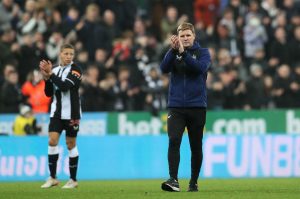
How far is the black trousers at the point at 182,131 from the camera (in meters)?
12.4

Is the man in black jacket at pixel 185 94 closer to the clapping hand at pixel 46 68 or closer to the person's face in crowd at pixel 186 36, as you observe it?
the person's face in crowd at pixel 186 36

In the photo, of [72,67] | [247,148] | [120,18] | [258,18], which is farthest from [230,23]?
[72,67]

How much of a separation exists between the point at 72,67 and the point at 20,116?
20.7 feet

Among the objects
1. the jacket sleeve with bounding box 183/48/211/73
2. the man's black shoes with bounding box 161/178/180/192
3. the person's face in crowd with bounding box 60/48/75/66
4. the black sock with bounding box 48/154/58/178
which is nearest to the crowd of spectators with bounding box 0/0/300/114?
the black sock with bounding box 48/154/58/178

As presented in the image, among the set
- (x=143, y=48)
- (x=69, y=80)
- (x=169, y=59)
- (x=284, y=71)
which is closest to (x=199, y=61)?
(x=169, y=59)

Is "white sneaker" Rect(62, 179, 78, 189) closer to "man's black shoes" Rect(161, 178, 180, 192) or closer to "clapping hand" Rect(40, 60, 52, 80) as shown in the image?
"clapping hand" Rect(40, 60, 52, 80)

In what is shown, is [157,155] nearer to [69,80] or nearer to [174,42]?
[69,80]

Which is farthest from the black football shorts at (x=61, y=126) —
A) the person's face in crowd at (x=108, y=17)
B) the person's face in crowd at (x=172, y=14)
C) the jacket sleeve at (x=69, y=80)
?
the person's face in crowd at (x=172, y=14)

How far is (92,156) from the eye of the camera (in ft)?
64.3

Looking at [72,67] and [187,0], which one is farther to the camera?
[187,0]

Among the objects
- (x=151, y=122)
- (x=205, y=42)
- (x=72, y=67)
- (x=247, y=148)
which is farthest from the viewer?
(x=205, y=42)

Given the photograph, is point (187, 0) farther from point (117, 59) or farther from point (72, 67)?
point (72, 67)

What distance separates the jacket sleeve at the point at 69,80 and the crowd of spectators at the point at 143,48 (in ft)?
22.6

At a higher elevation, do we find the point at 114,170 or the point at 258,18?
A: the point at 258,18
